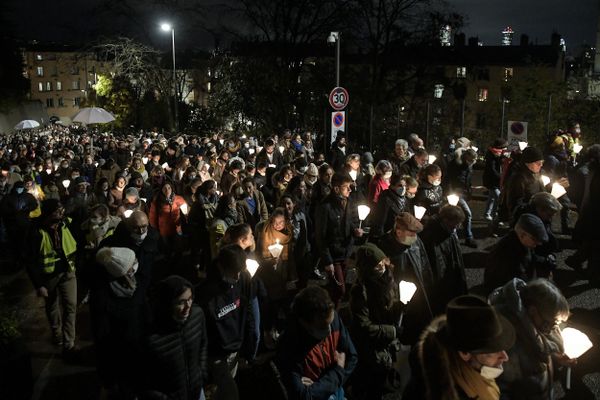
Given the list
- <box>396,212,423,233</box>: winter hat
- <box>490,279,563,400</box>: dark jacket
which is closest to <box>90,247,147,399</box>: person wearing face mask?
<box>396,212,423,233</box>: winter hat

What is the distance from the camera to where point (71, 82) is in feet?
363

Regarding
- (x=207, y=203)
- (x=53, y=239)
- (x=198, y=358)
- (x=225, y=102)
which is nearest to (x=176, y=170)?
(x=207, y=203)

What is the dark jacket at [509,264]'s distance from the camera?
5.10 m

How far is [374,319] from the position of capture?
4609 mm

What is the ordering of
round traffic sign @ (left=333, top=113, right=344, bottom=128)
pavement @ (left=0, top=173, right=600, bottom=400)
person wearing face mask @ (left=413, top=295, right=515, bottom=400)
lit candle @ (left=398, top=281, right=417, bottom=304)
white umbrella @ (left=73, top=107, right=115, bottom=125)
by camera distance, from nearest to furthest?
person wearing face mask @ (left=413, top=295, right=515, bottom=400) < lit candle @ (left=398, top=281, right=417, bottom=304) < pavement @ (left=0, top=173, right=600, bottom=400) < round traffic sign @ (left=333, top=113, right=344, bottom=128) < white umbrella @ (left=73, top=107, right=115, bottom=125)

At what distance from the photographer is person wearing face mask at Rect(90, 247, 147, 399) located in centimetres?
432

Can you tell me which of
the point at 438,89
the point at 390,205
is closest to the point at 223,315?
the point at 390,205

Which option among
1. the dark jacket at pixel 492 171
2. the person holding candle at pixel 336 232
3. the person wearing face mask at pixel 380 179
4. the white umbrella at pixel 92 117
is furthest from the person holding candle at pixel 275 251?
the white umbrella at pixel 92 117

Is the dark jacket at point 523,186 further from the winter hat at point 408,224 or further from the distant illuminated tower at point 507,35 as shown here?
the distant illuminated tower at point 507,35

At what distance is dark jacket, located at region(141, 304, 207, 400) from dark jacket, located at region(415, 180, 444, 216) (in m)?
5.14

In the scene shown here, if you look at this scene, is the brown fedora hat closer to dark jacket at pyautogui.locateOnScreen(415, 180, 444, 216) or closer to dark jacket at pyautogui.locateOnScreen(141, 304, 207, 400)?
dark jacket at pyautogui.locateOnScreen(141, 304, 207, 400)

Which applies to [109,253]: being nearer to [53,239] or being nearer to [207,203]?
[53,239]

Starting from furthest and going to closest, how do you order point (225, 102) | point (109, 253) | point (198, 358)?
point (225, 102) → point (109, 253) → point (198, 358)

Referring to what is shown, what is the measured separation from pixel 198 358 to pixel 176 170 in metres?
7.89
